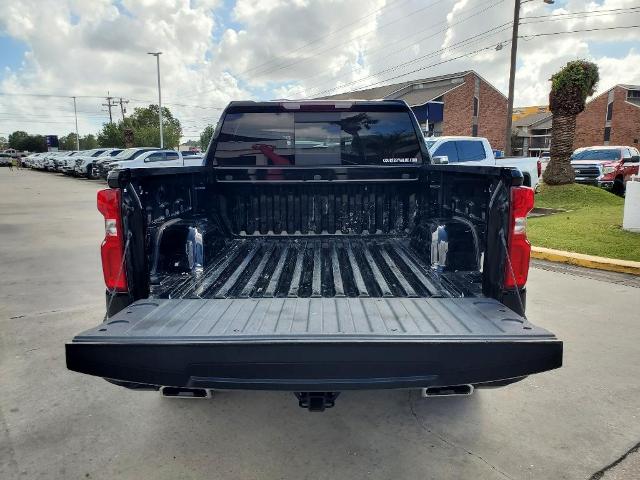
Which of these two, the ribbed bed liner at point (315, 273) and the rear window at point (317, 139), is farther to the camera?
the rear window at point (317, 139)

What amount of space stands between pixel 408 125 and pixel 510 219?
83.4 inches

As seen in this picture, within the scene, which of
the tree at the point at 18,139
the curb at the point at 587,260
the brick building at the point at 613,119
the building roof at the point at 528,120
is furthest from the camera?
the tree at the point at 18,139

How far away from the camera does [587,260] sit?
7684 millimetres

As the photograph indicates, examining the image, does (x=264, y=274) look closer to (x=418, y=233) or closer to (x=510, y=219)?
(x=418, y=233)

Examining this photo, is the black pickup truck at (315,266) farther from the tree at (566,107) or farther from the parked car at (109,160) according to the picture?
the parked car at (109,160)

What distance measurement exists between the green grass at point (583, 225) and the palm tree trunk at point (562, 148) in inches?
15.8

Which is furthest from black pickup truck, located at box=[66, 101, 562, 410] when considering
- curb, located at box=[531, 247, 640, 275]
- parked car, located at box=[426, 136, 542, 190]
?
parked car, located at box=[426, 136, 542, 190]

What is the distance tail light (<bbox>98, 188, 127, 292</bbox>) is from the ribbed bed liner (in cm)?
31

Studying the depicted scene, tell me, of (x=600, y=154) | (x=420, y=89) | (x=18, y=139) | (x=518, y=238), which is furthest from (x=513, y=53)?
(x=18, y=139)

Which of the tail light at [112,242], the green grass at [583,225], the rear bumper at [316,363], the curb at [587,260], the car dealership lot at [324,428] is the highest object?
the tail light at [112,242]

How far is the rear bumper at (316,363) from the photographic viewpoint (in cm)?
214

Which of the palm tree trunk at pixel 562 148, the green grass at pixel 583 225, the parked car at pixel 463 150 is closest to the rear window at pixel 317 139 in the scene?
the green grass at pixel 583 225

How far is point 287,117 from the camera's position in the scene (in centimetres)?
443

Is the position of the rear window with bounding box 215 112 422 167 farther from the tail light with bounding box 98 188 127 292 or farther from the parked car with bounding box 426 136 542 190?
the parked car with bounding box 426 136 542 190
